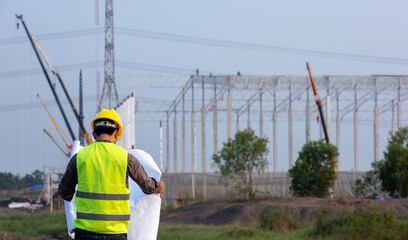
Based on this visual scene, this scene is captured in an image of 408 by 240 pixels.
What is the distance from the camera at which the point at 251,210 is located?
80.3 ft

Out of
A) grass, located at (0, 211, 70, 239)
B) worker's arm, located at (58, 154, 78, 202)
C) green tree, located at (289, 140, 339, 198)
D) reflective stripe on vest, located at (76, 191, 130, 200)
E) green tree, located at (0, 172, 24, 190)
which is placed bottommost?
green tree, located at (0, 172, 24, 190)

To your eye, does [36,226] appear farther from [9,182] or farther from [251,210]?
[9,182]

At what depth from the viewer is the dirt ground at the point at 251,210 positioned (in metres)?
23.2

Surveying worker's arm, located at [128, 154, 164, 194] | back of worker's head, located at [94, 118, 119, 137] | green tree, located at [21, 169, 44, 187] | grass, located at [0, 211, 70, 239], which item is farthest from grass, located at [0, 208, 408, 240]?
green tree, located at [21, 169, 44, 187]

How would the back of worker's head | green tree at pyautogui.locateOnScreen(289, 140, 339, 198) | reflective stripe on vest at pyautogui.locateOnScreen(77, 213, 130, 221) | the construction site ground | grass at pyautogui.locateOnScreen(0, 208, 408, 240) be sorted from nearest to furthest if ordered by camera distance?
reflective stripe on vest at pyautogui.locateOnScreen(77, 213, 130, 221) < the back of worker's head < grass at pyautogui.locateOnScreen(0, 208, 408, 240) < the construction site ground < green tree at pyautogui.locateOnScreen(289, 140, 339, 198)

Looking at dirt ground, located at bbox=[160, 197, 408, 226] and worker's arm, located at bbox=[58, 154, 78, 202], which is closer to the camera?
worker's arm, located at bbox=[58, 154, 78, 202]

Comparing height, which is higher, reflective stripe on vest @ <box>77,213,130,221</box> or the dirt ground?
reflective stripe on vest @ <box>77,213,130,221</box>

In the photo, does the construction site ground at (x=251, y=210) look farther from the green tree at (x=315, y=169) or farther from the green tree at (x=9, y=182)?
the green tree at (x=9, y=182)

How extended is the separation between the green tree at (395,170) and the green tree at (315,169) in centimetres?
252

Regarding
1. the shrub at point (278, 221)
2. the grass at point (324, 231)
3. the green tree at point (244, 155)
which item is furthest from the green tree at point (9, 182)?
the shrub at point (278, 221)

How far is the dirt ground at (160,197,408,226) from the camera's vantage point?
23188 mm

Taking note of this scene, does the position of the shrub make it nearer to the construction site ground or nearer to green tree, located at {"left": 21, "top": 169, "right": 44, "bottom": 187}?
the construction site ground

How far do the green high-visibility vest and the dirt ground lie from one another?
18.3 meters

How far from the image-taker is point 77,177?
15.2ft
